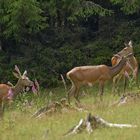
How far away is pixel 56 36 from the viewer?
31172mm

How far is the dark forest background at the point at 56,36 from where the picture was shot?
91.8 feet

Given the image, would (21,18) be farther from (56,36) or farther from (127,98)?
(127,98)

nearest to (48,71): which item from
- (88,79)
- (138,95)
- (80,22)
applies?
(80,22)

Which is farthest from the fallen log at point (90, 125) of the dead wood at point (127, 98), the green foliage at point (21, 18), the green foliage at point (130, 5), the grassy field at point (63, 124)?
the green foliage at point (130, 5)

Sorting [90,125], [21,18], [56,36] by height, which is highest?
[90,125]

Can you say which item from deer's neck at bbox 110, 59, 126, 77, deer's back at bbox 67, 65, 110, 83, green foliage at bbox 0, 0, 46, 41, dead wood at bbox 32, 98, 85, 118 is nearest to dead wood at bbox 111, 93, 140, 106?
Answer: dead wood at bbox 32, 98, 85, 118

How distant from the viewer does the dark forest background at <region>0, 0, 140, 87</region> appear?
2798 centimetres

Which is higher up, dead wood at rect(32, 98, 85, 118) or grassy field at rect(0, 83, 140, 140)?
grassy field at rect(0, 83, 140, 140)

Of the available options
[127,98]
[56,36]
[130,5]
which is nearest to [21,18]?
[56,36]

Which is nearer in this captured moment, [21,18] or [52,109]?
[52,109]

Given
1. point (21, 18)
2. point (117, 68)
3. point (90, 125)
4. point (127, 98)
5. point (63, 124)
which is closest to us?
point (90, 125)

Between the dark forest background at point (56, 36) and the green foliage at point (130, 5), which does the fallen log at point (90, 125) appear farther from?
the green foliage at point (130, 5)

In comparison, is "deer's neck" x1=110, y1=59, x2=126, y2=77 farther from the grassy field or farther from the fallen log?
the fallen log

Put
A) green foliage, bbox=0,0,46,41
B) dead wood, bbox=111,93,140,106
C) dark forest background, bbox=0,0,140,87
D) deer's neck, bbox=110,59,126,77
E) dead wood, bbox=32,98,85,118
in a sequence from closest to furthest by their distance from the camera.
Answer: dead wood, bbox=32,98,85,118, dead wood, bbox=111,93,140,106, deer's neck, bbox=110,59,126,77, green foliage, bbox=0,0,46,41, dark forest background, bbox=0,0,140,87
